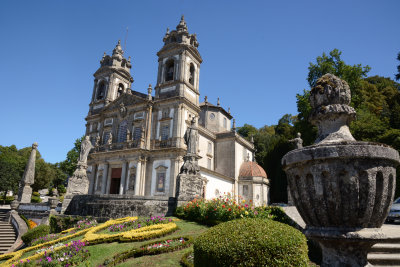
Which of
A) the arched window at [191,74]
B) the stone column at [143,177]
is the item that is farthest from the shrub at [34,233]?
the arched window at [191,74]

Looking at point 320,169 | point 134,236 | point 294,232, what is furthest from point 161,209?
point 320,169

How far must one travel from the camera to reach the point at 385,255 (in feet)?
18.5

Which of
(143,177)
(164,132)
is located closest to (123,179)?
(143,177)

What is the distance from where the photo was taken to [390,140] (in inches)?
848

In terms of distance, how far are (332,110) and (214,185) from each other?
26016 mm

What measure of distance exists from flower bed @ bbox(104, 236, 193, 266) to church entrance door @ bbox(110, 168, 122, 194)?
75.6ft

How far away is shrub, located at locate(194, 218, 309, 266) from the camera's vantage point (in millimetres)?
3762

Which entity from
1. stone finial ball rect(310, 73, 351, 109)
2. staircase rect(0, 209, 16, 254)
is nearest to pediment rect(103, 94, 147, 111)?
staircase rect(0, 209, 16, 254)

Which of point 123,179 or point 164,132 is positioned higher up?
point 164,132

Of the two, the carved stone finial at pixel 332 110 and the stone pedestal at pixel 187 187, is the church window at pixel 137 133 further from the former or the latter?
the carved stone finial at pixel 332 110

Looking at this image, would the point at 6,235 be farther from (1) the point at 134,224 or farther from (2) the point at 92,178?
(1) the point at 134,224

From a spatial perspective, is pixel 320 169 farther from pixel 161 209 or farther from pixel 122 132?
pixel 122 132

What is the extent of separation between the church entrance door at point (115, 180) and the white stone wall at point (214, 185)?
32.6ft

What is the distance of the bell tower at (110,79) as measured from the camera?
116ft
